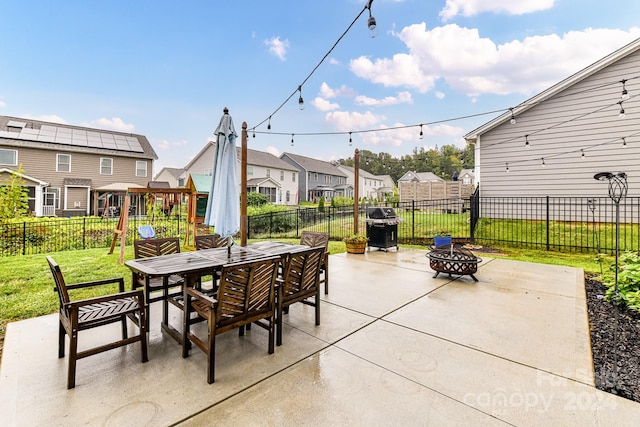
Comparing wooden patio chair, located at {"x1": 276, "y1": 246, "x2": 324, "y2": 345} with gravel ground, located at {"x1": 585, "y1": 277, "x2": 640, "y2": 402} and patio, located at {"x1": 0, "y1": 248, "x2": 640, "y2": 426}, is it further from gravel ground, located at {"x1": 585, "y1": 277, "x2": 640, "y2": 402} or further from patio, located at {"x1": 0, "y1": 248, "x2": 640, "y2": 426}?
gravel ground, located at {"x1": 585, "y1": 277, "x2": 640, "y2": 402}

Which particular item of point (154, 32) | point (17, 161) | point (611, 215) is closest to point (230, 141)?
point (154, 32)

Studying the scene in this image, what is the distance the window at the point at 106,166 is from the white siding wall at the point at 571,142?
2265cm

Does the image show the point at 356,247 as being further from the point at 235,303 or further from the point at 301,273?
the point at 235,303

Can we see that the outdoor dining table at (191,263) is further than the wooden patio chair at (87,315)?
Yes

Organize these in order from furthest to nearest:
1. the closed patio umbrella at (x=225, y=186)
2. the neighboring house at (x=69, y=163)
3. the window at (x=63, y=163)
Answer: the window at (x=63, y=163) → the neighboring house at (x=69, y=163) → the closed patio umbrella at (x=225, y=186)

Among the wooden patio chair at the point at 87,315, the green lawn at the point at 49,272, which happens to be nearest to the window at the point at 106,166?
the green lawn at the point at 49,272

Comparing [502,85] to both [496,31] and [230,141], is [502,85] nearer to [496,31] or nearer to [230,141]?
[496,31]

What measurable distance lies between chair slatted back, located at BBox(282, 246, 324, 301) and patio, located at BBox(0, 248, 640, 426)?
1.49ft

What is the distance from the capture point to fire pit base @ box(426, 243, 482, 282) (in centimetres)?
512

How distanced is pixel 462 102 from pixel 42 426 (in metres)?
16.2

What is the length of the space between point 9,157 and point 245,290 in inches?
884

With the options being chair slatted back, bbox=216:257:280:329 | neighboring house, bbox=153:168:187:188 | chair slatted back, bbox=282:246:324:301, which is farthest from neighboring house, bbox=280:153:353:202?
chair slatted back, bbox=216:257:280:329

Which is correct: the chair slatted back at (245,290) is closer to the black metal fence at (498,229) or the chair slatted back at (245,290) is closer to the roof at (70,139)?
the black metal fence at (498,229)

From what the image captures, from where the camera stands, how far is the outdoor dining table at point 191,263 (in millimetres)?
2848
